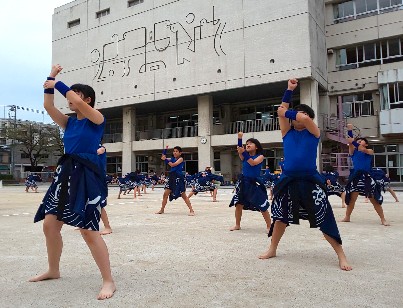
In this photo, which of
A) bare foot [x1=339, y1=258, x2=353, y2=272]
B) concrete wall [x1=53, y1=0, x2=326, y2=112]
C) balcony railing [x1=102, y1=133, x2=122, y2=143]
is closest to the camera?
bare foot [x1=339, y1=258, x2=353, y2=272]

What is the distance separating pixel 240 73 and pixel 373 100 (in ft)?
33.0

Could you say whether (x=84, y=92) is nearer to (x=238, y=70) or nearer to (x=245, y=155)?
(x=245, y=155)

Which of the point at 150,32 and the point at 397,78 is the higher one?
the point at 150,32

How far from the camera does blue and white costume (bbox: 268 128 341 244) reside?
3922mm

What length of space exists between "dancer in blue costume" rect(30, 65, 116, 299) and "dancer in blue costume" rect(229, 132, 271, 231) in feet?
11.0

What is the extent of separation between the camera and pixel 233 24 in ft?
93.3

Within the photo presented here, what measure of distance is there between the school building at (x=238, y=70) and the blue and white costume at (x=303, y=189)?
2223 cm

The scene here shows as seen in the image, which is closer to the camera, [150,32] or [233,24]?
[233,24]

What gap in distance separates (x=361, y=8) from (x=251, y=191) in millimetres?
27440

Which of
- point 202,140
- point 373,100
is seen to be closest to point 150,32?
point 202,140

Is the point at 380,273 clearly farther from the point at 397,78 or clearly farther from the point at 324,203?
the point at 397,78

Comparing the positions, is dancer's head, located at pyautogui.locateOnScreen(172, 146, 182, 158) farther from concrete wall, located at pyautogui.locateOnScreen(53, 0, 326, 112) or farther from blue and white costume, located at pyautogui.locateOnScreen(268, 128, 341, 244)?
concrete wall, located at pyautogui.locateOnScreen(53, 0, 326, 112)

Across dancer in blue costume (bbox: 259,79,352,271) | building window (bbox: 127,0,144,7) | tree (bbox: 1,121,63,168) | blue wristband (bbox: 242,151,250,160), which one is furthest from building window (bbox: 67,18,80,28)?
dancer in blue costume (bbox: 259,79,352,271)

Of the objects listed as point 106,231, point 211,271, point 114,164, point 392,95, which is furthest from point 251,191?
point 114,164
